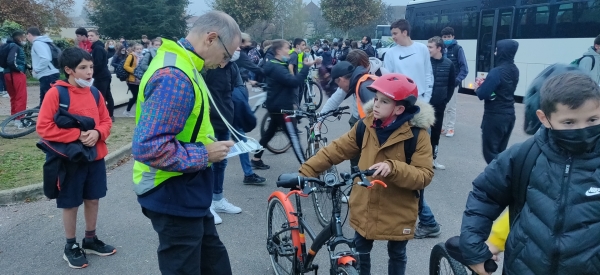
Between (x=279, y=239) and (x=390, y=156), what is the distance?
44.2 inches

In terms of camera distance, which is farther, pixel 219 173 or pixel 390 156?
pixel 219 173

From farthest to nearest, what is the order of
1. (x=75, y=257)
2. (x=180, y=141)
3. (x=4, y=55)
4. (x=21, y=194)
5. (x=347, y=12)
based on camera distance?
1. (x=347, y=12)
2. (x=4, y=55)
3. (x=21, y=194)
4. (x=75, y=257)
5. (x=180, y=141)

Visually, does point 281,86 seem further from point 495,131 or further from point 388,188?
point 388,188

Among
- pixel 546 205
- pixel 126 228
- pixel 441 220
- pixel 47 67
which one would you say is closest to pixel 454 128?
pixel 441 220

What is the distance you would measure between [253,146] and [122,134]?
7220mm

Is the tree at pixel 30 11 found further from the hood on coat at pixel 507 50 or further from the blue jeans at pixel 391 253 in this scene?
the blue jeans at pixel 391 253

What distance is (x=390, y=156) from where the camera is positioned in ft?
10.1

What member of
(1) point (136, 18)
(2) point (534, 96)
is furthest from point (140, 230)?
(1) point (136, 18)

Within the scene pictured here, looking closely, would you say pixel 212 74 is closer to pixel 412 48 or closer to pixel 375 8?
pixel 412 48

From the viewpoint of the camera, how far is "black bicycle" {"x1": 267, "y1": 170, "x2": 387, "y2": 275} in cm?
271

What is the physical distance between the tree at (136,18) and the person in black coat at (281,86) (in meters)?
31.4

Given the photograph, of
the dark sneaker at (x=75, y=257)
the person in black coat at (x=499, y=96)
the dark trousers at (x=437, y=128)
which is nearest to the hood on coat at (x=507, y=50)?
the person in black coat at (x=499, y=96)

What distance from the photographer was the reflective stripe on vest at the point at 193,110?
93.2 inches

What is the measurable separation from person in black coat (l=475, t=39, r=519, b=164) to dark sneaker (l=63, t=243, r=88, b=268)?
4.55 m
